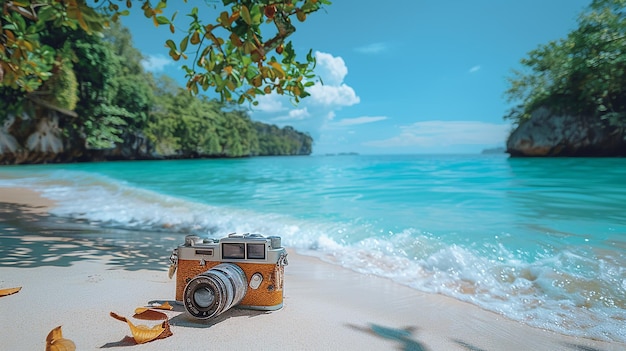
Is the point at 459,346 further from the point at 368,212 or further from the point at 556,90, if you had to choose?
the point at 556,90

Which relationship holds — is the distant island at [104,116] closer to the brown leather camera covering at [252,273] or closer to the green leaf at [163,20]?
the green leaf at [163,20]

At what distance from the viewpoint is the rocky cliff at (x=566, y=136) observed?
23078 mm

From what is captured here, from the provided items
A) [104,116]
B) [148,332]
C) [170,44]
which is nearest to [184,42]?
[170,44]

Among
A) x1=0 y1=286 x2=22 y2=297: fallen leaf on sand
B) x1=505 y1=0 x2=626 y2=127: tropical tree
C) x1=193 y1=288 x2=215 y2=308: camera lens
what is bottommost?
x1=0 y1=286 x2=22 y2=297: fallen leaf on sand

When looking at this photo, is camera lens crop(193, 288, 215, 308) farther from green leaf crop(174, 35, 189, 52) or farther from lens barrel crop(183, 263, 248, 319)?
green leaf crop(174, 35, 189, 52)

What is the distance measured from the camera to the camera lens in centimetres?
131

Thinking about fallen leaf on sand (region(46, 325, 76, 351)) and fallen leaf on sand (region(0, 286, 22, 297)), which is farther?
fallen leaf on sand (region(0, 286, 22, 297))

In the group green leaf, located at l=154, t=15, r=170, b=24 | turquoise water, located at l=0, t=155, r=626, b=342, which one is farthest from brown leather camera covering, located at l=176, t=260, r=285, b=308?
green leaf, located at l=154, t=15, r=170, b=24

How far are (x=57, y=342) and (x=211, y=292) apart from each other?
0.52 m

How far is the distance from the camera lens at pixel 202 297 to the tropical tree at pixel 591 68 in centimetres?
2489

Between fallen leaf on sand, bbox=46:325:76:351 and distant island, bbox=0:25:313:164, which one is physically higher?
distant island, bbox=0:25:313:164

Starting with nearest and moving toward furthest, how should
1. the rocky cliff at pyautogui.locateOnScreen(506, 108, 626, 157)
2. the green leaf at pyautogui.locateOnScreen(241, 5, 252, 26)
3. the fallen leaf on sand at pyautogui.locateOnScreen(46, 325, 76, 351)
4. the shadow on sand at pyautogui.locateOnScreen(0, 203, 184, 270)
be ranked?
the fallen leaf on sand at pyautogui.locateOnScreen(46, 325, 76, 351) → the green leaf at pyautogui.locateOnScreen(241, 5, 252, 26) → the shadow on sand at pyautogui.locateOnScreen(0, 203, 184, 270) → the rocky cliff at pyautogui.locateOnScreen(506, 108, 626, 157)

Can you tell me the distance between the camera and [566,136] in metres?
24.6

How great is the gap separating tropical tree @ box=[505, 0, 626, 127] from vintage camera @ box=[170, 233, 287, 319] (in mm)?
24602
